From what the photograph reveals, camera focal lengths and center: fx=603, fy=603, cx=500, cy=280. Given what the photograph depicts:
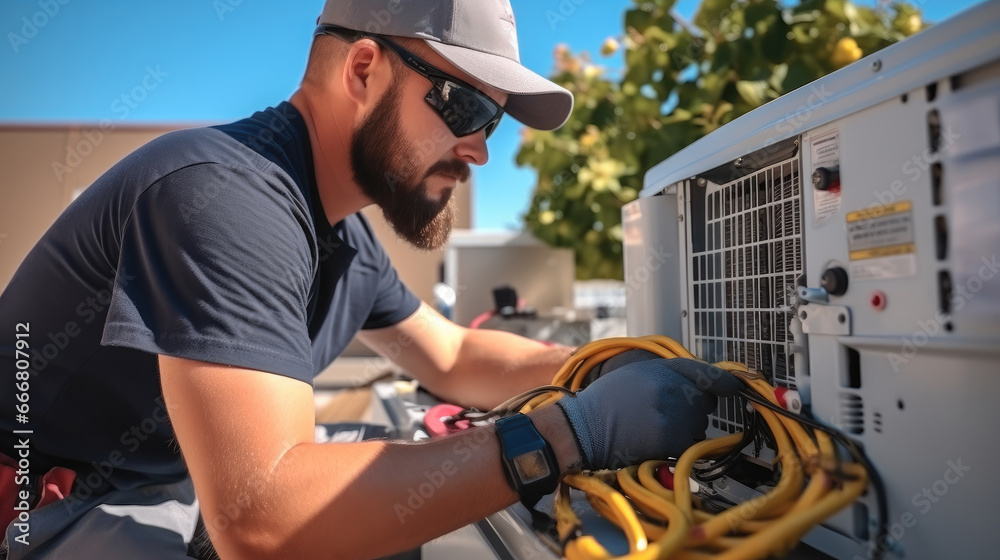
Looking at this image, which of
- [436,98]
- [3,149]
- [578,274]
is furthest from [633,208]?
[3,149]

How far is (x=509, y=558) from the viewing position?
2.44ft

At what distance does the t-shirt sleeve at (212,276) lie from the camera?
75cm

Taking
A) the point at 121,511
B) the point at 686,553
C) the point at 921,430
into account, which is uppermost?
the point at 921,430

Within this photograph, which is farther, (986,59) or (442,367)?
(442,367)

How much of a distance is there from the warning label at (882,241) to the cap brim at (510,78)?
24.7 inches

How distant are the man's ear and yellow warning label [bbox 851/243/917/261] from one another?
82 centimetres

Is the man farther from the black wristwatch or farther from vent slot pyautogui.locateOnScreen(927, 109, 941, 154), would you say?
vent slot pyautogui.locateOnScreen(927, 109, 941, 154)

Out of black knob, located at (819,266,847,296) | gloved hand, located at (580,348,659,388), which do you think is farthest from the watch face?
black knob, located at (819,266,847,296)

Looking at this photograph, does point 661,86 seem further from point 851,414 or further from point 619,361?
point 851,414

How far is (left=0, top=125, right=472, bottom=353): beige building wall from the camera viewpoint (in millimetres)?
5332

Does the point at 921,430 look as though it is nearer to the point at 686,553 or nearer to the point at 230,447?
the point at 686,553

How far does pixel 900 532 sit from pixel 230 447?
0.71 metres

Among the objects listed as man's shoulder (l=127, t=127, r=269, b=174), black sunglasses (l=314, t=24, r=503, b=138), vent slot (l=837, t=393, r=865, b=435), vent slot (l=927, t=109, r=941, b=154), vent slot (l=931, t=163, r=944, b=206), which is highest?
black sunglasses (l=314, t=24, r=503, b=138)

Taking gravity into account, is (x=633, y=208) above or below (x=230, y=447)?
above
